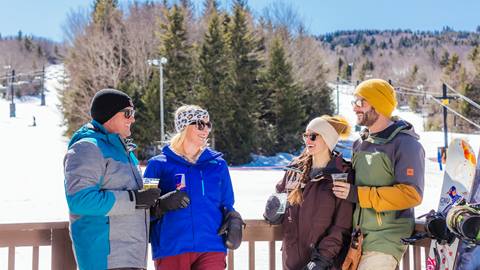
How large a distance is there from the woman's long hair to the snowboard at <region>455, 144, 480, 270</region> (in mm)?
940

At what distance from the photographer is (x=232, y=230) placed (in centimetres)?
337

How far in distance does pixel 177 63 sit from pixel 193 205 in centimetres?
3475

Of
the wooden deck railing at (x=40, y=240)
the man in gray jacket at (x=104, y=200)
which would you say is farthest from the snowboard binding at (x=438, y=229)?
the man in gray jacket at (x=104, y=200)

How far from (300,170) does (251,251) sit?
2.42ft

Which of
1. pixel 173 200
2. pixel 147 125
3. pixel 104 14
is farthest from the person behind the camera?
pixel 104 14

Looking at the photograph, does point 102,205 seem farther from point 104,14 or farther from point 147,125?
point 104,14

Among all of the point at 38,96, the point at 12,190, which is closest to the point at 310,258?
the point at 12,190

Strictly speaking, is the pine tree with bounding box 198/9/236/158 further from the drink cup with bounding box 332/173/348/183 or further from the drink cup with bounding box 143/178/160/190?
the drink cup with bounding box 143/178/160/190

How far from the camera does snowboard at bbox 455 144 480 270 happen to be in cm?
304

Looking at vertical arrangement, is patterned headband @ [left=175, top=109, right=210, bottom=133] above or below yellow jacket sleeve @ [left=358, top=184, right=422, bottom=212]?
above

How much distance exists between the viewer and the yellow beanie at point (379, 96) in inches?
143

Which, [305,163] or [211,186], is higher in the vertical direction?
[305,163]

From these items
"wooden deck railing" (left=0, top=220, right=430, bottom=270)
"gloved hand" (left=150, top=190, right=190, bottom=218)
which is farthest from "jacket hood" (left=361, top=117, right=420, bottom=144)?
"gloved hand" (left=150, top=190, right=190, bottom=218)

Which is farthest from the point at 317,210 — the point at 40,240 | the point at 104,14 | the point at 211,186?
the point at 104,14
